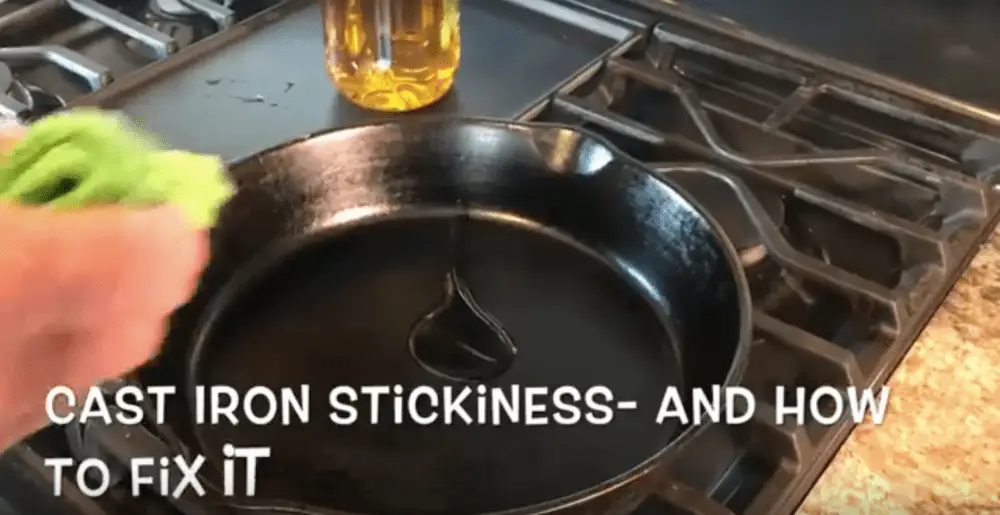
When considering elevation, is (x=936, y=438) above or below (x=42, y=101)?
above

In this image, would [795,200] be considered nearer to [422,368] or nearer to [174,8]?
[422,368]

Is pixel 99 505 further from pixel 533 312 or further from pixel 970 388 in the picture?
pixel 970 388

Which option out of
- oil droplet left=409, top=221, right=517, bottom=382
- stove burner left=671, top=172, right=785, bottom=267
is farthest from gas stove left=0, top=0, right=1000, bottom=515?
oil droplet left=409, top=221, right=517, bottom=382

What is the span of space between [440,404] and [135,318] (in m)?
0.20

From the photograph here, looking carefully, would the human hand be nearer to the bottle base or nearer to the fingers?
the fingers

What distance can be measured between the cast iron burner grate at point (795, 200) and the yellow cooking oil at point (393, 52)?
0.27 feet

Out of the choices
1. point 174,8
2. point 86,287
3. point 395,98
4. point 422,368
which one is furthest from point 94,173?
point 174,8

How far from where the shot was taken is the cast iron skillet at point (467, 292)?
1.71ft

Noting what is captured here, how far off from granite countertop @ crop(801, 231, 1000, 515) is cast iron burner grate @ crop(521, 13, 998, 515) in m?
0.01

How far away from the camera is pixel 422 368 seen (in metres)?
0.58

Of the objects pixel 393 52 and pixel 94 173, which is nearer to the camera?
pixel 94 173

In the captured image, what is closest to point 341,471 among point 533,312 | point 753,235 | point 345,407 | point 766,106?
point 345,407

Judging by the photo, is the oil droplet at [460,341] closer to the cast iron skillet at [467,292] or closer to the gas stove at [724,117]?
the cast iron skillet at [467,292]

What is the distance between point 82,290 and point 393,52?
0.42 meters
